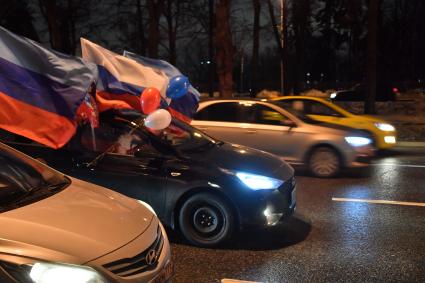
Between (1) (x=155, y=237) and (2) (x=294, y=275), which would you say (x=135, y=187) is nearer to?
(2) (x=294, y=275)

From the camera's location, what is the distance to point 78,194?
152 inches

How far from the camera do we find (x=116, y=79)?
273 inches

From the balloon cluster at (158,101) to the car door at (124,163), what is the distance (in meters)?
0.21

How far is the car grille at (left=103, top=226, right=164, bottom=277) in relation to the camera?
3109mm

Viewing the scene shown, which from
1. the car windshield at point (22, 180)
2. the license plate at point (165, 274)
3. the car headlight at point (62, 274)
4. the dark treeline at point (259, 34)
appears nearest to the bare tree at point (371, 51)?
the dark treeline at point (259, 34)

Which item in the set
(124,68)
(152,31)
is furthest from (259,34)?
(124,68)

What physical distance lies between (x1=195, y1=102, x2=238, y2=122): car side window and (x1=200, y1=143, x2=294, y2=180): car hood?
3889 mm

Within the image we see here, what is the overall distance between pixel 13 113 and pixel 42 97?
1.15 feet

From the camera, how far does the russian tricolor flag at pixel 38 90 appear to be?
5535mm

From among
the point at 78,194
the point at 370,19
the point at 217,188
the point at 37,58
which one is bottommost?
the point at 217,188

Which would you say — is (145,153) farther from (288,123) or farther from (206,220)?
(288,123)

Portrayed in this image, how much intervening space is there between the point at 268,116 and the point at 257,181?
15.2 feet

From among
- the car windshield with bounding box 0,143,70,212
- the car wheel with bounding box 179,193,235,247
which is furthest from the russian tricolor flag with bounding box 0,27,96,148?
the car wheel with bounding box 179,193,235,247

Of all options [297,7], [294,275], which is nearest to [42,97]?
[294,275]
